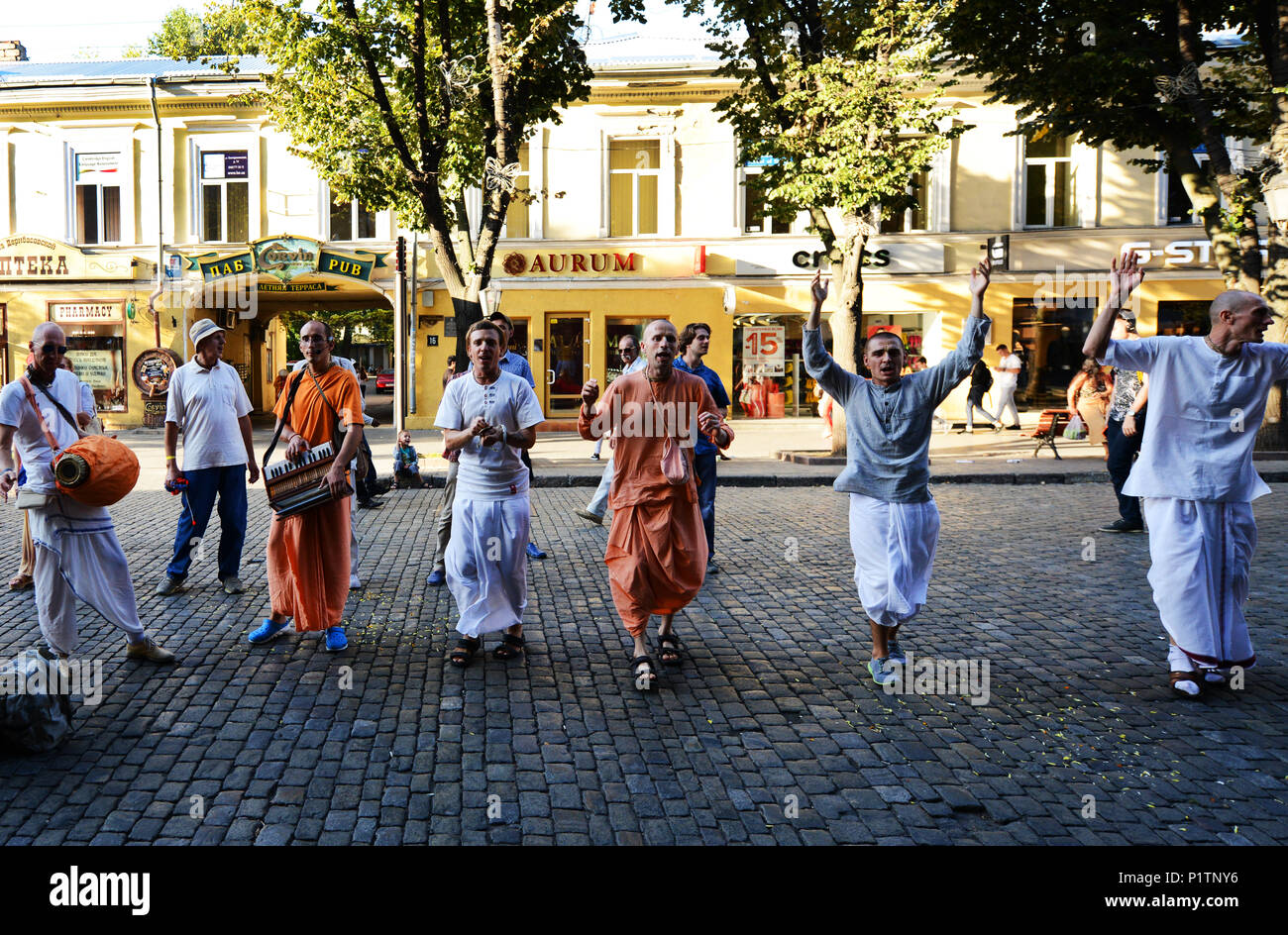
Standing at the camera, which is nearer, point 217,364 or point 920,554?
point 920,554

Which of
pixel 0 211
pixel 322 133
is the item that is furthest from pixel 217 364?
pixel 0 211

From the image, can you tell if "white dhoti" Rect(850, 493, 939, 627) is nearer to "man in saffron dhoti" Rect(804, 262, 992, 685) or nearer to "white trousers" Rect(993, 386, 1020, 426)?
"man in saffron dhoti" Rect(804, 262, 992, 685)

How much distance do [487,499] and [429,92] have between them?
43.2 ft

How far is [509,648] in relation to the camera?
20.1 feet

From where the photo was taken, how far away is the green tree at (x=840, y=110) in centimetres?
1625

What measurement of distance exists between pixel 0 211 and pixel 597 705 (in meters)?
29.0

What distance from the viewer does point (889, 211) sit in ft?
58.1

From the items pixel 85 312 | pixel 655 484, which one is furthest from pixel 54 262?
pixel 655 484

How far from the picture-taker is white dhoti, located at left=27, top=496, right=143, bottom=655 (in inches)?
212

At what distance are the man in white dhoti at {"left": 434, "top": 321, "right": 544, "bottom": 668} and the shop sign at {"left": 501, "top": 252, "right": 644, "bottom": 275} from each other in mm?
20614

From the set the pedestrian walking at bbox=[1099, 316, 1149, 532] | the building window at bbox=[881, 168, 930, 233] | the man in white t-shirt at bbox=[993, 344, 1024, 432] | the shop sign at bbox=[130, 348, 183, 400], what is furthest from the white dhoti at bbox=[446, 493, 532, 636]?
the shop sign at bbox=[130, 348, 183, 400]

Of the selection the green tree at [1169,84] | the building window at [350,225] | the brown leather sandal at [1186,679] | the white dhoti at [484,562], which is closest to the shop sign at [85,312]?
the building window at [350,225]
